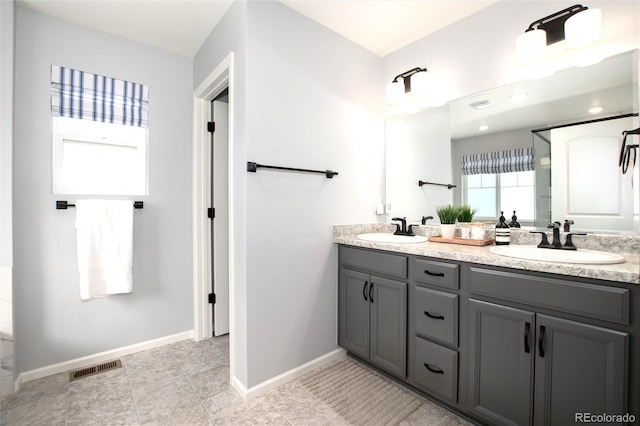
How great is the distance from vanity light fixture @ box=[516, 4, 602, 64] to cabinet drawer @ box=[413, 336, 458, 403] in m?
1.74

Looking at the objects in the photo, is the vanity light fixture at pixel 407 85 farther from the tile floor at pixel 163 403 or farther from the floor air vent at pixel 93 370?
the floor air vent at pixel 93 370

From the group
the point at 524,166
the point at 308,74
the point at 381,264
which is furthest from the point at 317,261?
the point at 524,166

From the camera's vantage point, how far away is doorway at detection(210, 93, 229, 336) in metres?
2.62

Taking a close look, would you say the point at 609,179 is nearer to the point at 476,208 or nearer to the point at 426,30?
the point at 476,208

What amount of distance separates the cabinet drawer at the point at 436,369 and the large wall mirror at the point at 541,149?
3.17ft

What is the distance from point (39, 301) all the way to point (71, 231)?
1.62ft

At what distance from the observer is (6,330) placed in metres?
1.74

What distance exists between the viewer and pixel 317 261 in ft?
6.95

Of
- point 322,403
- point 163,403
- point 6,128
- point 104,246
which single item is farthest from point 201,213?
point 322,403

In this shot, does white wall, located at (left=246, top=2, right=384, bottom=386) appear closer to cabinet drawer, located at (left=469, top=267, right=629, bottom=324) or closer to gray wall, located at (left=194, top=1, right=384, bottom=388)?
gray wall, located at (left=194, top=1, right=384, bottom=388)

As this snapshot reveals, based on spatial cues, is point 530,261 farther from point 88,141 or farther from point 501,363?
point 88,141

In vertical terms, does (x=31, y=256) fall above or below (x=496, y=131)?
below

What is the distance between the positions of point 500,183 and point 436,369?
1256 millimetres

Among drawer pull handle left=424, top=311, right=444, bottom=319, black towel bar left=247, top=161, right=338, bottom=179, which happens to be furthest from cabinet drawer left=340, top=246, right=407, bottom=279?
black towel bar left=247, top=161, right=338, bottom=179
